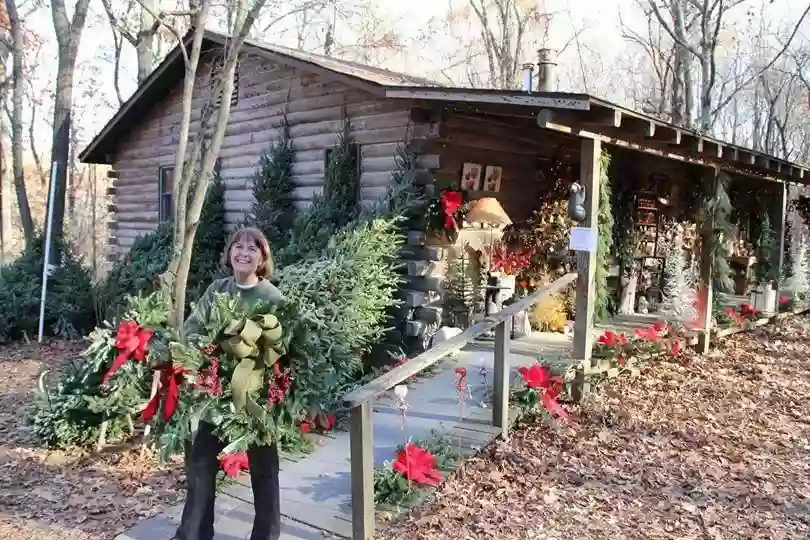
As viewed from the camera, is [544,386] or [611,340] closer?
[544,386]

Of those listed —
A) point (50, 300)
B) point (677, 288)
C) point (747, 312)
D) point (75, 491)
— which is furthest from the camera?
point (50, 300)

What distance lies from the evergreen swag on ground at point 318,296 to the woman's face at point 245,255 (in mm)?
327

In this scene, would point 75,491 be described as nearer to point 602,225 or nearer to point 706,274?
point 602,225

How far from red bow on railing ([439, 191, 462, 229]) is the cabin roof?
0.99 metres

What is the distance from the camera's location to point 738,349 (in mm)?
9227

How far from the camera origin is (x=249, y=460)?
347 cm

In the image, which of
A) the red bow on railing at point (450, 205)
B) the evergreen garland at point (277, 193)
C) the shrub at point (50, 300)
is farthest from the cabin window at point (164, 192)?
the red bow on railing at point (450, 205)

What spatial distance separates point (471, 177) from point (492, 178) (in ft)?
1.41

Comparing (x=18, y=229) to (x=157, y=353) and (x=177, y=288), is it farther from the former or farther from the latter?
(x=157, y=353)

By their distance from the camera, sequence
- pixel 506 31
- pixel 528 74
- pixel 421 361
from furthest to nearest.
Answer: pixel 506 31 → pixel 528 74 → pixel 421 361

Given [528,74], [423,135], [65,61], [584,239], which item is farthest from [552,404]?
[65,61]

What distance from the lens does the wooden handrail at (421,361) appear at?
366 cm

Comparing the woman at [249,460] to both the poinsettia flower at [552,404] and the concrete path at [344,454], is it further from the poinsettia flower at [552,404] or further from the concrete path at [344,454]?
the poinsettia flower at [552,404]

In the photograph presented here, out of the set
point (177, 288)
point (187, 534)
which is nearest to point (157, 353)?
point (187, 534)
